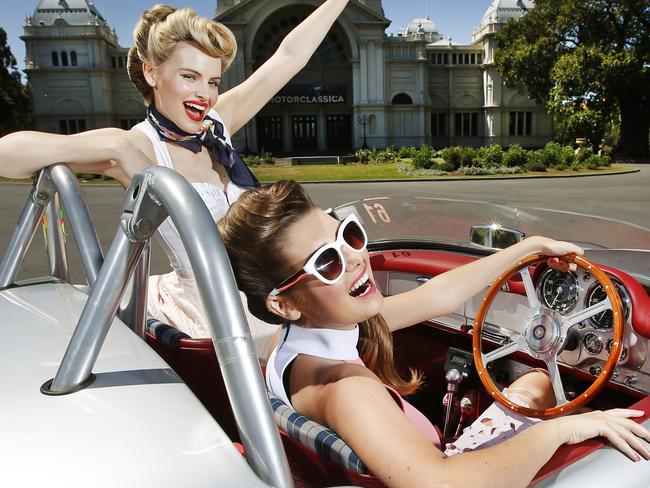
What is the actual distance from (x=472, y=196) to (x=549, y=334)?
14.1 m

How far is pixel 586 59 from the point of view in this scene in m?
29.6

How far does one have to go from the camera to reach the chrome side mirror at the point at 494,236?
2688 millimetres

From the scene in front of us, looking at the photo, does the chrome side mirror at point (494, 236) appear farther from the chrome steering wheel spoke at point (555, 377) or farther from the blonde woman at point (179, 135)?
the blonde woman at point (179, 135)

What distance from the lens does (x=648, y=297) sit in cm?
196

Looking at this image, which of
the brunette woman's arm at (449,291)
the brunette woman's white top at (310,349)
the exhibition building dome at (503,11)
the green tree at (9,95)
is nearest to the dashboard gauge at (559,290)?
the brunette woman's arm at (449,291)

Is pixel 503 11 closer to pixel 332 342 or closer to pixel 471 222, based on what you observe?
pixel 471 222

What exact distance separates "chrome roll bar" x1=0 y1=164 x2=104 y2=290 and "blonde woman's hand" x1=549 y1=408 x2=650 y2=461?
1420 mm

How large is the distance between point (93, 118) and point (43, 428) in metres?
51.4

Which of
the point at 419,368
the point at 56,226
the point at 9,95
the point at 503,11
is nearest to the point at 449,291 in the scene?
the point at 419,368

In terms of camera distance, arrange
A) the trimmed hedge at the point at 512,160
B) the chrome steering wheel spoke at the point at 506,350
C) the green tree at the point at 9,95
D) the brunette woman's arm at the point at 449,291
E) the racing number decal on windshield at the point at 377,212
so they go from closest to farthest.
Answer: the brunette woman's arm at the point at 449,291 → the chrome steering wheel spoke at the point at 506,350 → the racing number decal on windshield at the point at 377,212 → the trimmed hedge at the point at 512,160 → the green tree at the point at 9,95

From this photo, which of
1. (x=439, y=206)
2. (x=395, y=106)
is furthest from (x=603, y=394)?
(x=395, y=106)

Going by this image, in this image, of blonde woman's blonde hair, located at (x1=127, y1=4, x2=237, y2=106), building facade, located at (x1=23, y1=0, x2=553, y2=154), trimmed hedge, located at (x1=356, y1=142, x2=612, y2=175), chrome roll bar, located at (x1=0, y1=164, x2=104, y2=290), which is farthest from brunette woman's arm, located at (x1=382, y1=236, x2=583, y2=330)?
building facade, located at (x1=23, y1=0, x2=553, y2=154)

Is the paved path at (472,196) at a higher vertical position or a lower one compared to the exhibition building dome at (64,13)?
lower

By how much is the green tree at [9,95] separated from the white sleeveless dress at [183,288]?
41.4m
